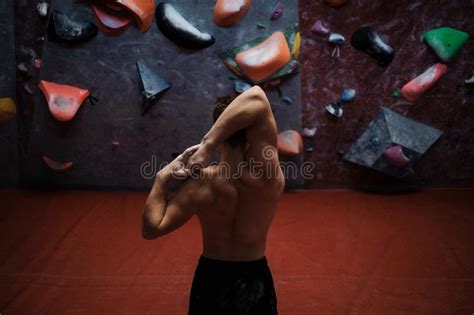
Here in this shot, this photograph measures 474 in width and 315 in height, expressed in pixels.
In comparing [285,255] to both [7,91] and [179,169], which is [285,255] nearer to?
[179,169]

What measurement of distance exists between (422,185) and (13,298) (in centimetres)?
340

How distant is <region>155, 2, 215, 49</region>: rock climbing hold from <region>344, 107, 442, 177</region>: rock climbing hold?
1627 mm

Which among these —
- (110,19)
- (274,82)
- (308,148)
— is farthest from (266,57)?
(110,19)

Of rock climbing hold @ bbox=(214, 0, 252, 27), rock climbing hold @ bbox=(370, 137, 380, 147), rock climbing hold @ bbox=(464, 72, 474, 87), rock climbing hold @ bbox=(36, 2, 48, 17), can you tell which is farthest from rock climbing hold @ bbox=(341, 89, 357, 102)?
rock climbing hold @ bbox=(36, 2, 48, 17)

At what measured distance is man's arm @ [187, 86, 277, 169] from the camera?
1.52m

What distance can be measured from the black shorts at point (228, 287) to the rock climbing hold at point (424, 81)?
2.75 metres

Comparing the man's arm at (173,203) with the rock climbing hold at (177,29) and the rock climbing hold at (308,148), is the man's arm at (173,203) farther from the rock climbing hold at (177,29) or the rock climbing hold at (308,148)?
the rock climbing hold at (308,148)

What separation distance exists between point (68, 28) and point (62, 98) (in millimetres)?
584

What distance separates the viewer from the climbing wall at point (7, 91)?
12.5ft

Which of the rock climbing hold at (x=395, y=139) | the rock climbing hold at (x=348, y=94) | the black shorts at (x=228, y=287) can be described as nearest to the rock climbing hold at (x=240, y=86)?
the rock climbing hold at (x=348, y=94)

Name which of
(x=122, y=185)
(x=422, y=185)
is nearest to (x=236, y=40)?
(x=122, y=185)

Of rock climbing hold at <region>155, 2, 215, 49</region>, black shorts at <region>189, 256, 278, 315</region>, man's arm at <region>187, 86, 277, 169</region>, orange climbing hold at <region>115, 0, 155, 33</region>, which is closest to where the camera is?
man's arm at <region>187, 86, 277, 169</region>

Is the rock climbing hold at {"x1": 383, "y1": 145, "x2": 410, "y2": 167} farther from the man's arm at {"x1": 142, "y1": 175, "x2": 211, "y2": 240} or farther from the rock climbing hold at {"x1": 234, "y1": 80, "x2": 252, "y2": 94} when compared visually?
the man's arm at {"x1": 142, "y1": 175, "x2": 211, "y2": 240}

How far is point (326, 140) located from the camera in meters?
4.05
